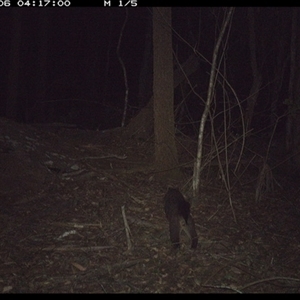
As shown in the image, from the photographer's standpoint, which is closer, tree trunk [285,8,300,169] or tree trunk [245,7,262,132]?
tree trunk [285,8,300,169]

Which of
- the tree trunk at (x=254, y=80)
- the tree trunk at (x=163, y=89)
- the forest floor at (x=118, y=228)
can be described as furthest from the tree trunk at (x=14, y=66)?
the tree trunk at (x=163, y=89)

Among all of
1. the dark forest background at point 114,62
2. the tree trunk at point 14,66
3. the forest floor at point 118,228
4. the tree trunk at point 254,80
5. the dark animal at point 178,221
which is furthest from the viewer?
the tree trunk at point 14,66

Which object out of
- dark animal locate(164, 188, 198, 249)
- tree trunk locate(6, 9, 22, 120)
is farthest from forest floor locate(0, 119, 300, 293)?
tree trunk locate(6, 9, 22, 120)

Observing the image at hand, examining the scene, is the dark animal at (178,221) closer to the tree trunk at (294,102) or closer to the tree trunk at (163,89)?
the tree trunk at (163,89)

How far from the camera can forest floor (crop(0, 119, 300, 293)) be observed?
595 centimetres

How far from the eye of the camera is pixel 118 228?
297 inches

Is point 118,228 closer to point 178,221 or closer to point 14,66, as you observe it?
point 178,221

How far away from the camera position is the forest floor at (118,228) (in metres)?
5.95

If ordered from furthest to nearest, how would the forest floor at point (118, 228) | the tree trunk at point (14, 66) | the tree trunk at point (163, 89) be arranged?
the tree trunk at point (14, 66) < the tree trunk at point (163, 89) < the forest floor at point (118, 228)

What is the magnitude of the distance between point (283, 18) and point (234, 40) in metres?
2.64

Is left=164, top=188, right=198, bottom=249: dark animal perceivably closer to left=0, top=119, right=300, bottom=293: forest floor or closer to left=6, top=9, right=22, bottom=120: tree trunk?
left=0, top=119, right=300, bottom=293: forest floor

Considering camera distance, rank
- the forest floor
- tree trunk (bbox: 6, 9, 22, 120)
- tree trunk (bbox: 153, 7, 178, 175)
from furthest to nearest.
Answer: tree trunk (bbox: 6, 9, 22, 120) → tree trunk (bbox: 153, 7, 178, 175) → the forest floor

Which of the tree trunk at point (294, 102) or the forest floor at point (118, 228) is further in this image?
the tree trunk at point (294, 102)

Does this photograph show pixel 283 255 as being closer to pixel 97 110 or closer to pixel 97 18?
pixel 97 110
